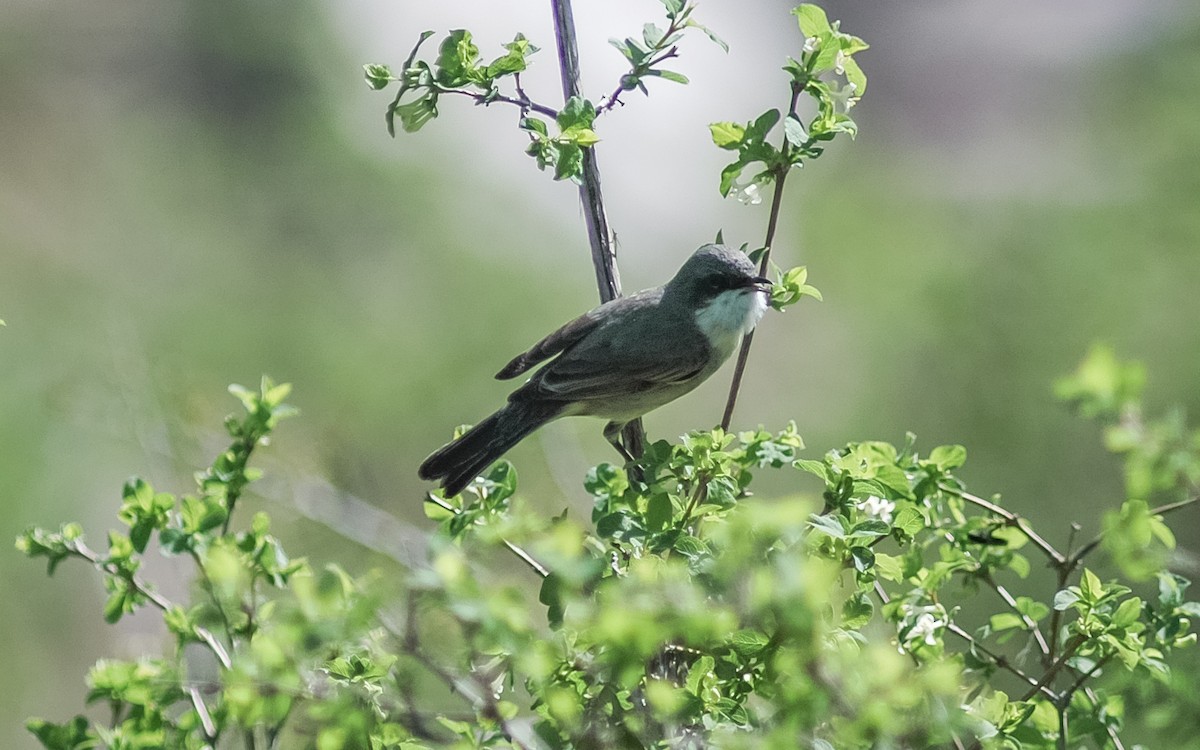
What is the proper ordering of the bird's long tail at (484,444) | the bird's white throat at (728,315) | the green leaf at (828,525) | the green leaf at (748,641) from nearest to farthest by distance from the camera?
the green leaf at (748,641), the green leaf at (828,525), the bird's long tail at (484,444), the bird's white throat at (728,315)

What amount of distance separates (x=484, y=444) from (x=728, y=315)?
760 millimetres

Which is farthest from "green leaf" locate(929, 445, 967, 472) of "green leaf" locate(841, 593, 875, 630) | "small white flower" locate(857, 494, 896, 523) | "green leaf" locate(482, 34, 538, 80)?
"green leaf" locate(482, 34, 538, 80)

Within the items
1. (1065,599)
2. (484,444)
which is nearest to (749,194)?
(1065,599)

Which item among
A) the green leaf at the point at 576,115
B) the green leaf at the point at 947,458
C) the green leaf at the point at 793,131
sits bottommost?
the green leaf at the point at 947,458

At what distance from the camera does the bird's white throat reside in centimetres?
298

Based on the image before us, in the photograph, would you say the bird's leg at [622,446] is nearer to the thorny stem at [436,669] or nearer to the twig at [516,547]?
the twig at [516,547]

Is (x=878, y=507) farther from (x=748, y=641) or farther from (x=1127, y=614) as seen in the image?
(x=748, y=641)

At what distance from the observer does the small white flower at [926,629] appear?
5.57 feet

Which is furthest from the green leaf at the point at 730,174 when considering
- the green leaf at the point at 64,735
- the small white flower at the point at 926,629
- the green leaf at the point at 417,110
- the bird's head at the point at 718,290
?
the green leaf at the point at 64,735

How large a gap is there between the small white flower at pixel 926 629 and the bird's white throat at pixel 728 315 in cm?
123

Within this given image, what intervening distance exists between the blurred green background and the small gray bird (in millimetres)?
477

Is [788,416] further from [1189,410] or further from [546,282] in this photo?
[1189,410]

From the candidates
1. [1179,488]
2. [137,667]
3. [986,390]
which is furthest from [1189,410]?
[137,667]

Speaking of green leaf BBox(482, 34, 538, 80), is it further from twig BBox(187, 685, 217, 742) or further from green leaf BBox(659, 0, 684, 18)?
twig BBox(187, 685, 217, 742)
